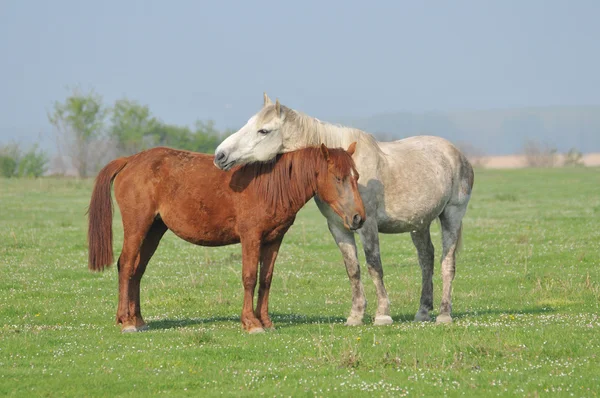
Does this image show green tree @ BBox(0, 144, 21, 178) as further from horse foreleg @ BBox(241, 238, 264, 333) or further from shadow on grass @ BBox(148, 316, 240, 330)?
horse foreleg @ BBox(241, 238, 264, 333)

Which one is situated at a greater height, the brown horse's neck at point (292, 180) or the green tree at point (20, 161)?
the brown horse's neck at point (292, 180)

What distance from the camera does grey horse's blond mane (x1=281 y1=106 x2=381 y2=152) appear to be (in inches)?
458

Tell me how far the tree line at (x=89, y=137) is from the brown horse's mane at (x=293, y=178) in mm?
66161

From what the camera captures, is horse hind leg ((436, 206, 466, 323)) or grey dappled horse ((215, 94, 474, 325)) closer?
grey dappled horse ((215, 94, 474, 325))

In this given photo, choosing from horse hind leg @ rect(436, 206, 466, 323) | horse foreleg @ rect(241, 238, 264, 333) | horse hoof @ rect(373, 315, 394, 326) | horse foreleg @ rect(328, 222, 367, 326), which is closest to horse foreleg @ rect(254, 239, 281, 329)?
horse foreleg @ rect(241, 238, 264, 333)

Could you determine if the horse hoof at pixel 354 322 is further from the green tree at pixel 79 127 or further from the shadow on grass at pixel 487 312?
the green tree at pixel 79 127

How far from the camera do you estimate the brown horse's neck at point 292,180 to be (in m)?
11.1

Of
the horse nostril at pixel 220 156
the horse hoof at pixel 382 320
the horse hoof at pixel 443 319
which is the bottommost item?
the horse hoof at pixel 443 319

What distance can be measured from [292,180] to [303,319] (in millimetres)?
2589

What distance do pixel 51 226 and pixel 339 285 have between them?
53.4 ft

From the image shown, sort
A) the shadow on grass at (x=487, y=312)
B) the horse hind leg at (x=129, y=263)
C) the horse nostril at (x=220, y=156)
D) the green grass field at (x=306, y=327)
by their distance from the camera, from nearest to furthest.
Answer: the green grass field at (x=306, y=327)
the horse nostril at (x=220, y=156)
the horse hind leg at (x=129, y=263)
the shadow on grass at (x=487, y=312)

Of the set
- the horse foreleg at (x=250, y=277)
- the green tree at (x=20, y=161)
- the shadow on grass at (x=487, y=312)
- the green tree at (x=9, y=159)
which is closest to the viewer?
the horse foreleg at (x=250, y=277)

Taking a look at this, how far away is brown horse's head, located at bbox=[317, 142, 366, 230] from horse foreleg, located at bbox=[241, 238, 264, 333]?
1.16m

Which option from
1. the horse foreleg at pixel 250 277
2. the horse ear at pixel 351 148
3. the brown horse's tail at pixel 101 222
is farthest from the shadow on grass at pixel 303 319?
the horse ear at pixel 351 148
